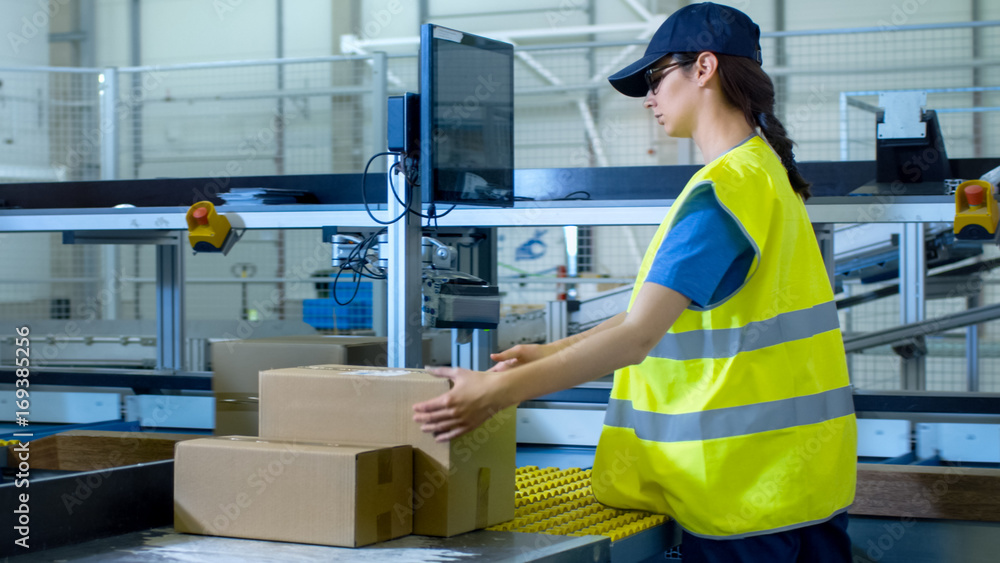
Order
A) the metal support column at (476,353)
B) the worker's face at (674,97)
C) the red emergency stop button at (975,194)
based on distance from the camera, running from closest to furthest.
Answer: the worker's face at (674,97) < the red emergency stop button at (975,194) < the metal support column at (476,353)

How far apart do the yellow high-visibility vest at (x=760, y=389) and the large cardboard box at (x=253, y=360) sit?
94 centimetres

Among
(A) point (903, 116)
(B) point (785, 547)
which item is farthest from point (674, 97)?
(A) point (903, 116)

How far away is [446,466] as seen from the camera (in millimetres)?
1312

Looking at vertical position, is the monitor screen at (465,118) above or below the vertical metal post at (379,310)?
above

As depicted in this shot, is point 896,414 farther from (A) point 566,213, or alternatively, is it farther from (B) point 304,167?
(B) point 304,167

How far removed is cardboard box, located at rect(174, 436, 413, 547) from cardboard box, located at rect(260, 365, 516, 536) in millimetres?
36

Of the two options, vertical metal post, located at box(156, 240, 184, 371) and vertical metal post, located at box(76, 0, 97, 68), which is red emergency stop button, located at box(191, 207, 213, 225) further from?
vertical metal post, located at box(76, 0, 97, 68)

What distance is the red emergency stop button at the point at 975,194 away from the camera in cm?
255

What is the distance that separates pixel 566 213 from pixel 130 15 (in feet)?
28.7

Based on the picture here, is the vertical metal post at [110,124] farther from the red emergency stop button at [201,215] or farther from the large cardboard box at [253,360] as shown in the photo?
the large cardboard box at [253,360]

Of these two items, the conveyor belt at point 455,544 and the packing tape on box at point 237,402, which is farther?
the packing tape on box at point 237,402

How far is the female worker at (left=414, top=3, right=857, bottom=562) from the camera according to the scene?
119cm

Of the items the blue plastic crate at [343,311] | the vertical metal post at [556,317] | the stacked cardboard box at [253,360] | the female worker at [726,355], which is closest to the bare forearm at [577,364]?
the female worker at [726,355]

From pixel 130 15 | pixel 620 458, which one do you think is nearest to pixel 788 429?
pixel 620 458
